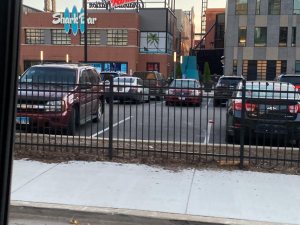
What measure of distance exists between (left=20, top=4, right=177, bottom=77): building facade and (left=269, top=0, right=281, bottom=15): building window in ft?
40.9

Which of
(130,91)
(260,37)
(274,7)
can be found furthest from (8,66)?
(274,7)

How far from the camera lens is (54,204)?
4.89m

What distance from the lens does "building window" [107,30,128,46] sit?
145ft

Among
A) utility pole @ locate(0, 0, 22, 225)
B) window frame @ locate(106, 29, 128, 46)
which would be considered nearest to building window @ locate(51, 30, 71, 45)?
window frame @ locate(106, 29, 128, 46)

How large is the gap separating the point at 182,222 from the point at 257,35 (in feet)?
134

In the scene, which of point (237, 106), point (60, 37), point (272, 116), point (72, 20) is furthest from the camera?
point (60, 37)

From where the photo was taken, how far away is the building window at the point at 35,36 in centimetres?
4522

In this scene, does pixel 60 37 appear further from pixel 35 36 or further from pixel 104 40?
pixel 104 40

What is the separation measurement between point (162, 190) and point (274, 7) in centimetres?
4031

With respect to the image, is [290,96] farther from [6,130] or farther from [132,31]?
[132,31]

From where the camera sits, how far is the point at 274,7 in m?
41.3

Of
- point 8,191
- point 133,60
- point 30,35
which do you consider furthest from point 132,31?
point 8,191

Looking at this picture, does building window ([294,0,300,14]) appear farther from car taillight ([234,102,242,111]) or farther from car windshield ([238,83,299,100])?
car taillight ([234,102,242,111])

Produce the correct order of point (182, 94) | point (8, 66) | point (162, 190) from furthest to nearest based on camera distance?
point (182, 94), point (162, 190), point (8, 66)
